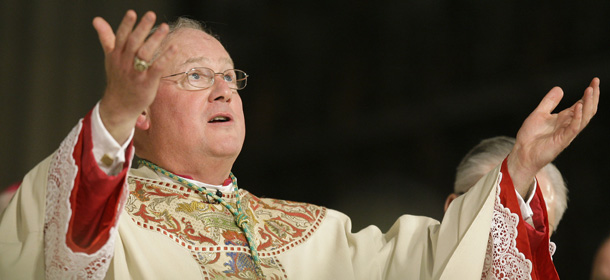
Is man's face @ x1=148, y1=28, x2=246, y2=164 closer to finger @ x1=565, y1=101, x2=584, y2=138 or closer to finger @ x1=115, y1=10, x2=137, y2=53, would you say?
finger @ x1=115, y1=10, x2=137, y2=53

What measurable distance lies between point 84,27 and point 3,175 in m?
1.36

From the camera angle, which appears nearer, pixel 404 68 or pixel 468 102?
pixel 468 102

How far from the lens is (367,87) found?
6750mm

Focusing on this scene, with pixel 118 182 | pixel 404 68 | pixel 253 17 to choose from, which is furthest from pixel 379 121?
pixel 118 182

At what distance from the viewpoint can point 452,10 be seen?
6.32 m

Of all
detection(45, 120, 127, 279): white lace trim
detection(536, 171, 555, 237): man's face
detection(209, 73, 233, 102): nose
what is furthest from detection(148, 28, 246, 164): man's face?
detection(536, 171, 555, 237): man's face

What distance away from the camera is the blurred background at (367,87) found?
18.4ft

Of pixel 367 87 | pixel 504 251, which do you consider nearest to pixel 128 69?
pixel 504 251

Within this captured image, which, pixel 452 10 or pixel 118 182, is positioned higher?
pixel 452 10

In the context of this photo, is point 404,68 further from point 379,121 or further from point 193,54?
point 193,54

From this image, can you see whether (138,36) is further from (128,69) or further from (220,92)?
(220,92)

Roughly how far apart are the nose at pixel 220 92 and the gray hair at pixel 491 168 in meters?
1.36

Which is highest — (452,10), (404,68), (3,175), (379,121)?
(452,10)

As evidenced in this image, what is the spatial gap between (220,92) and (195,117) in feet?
0.42
